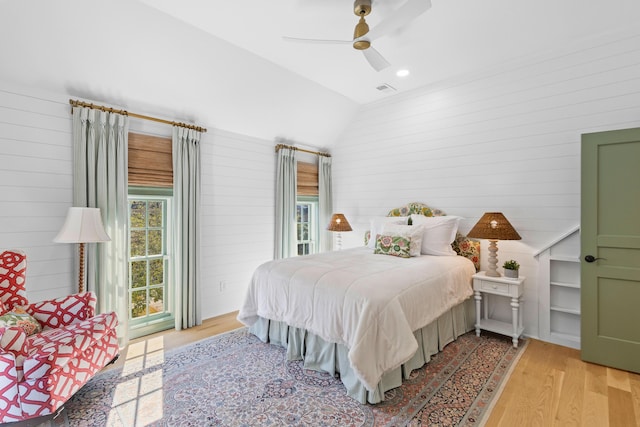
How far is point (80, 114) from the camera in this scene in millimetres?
2855

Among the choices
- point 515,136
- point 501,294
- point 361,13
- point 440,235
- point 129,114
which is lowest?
point 501,294

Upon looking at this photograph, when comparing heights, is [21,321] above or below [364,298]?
below

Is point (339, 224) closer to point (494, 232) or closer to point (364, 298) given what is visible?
point (494, 232)

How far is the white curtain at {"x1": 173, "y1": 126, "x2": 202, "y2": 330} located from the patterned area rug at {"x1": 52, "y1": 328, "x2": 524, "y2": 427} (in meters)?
0.70

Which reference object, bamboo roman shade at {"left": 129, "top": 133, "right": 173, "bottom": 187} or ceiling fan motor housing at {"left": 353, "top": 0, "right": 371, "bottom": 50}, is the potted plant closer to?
ceiling fan motor housing at {"left": 353, "top": 0, "right": 371, "bottom": 50}

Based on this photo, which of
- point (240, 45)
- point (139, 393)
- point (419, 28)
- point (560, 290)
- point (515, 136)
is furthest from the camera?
point (515, 136)

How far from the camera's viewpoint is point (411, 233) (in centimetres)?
360

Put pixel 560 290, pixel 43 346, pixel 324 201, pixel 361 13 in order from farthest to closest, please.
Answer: pixel 324 201 < pixel 560 290 < pixel 361 13 < pixel 43 346

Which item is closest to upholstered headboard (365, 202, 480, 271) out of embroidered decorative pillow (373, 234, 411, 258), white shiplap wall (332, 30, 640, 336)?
white shiplap wall (332, 30, 640, 336)

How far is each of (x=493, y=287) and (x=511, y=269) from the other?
265 millimetres

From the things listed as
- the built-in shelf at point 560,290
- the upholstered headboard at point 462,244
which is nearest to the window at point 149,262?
the upholstered headboard at point 462,244

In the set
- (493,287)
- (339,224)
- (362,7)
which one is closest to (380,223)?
(339,224)

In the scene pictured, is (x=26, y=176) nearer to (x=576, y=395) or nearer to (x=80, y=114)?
(x=80, y=114)

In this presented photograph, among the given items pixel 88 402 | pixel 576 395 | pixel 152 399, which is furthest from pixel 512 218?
pixel 88 402
